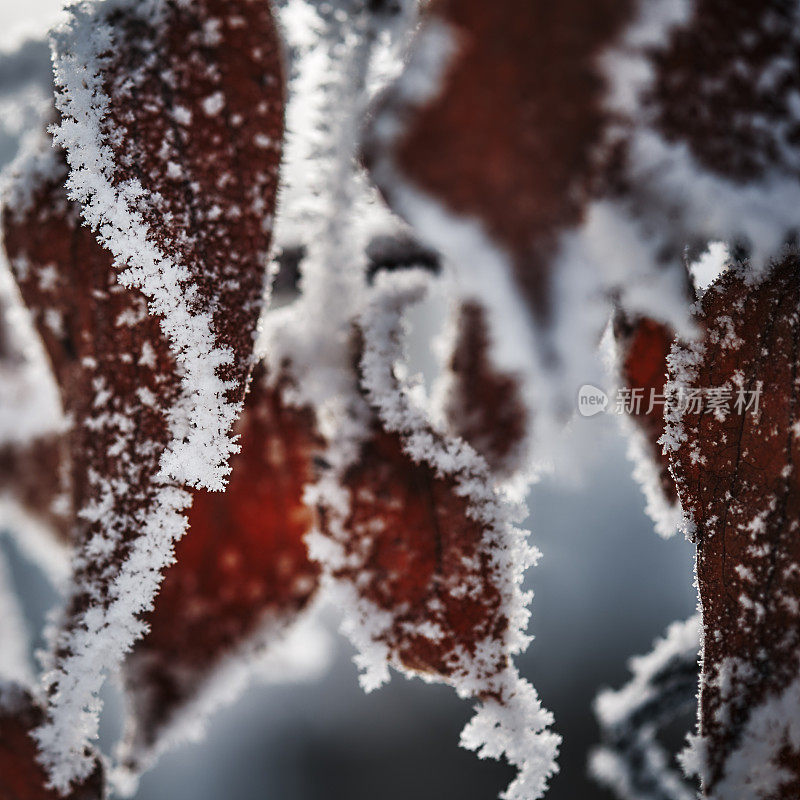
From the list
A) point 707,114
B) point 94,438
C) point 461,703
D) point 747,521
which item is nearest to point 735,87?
point 707,114

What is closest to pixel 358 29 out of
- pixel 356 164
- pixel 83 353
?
pixel 356 164

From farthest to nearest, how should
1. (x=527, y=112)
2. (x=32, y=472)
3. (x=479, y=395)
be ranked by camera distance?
(x=32, y=472) → (x=479, y=395) → (x=527, y=112)

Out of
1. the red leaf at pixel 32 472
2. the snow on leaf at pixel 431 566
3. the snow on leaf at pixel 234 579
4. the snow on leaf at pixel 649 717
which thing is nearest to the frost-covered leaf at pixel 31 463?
the red leaf at pixel 32 472

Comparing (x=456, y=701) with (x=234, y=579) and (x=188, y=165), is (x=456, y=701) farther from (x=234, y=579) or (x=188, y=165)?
(x=188, y=165)

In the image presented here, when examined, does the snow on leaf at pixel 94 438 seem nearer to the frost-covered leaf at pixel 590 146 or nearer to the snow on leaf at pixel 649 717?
the frost-covered leaf at pixel 590 146

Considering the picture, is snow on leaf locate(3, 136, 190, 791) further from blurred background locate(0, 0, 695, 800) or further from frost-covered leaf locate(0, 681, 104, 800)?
blurred background locate(0, 0, 695, 800)

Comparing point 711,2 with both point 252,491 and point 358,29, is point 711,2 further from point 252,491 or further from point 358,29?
point 252,491
